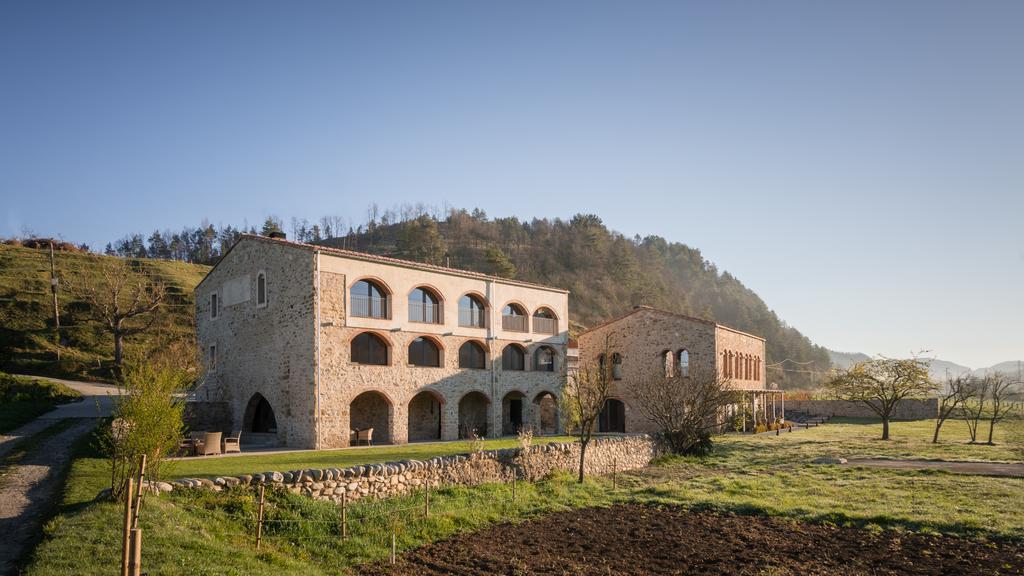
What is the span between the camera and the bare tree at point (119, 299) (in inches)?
1602

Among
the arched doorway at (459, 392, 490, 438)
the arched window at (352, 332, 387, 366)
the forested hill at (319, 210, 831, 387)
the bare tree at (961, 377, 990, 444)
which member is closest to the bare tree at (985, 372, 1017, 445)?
the bare tree at (961, 377, 990, 444)

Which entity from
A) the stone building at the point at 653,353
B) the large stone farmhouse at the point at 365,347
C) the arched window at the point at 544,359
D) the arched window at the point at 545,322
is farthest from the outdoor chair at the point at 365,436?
the stone building at the point at 653,353

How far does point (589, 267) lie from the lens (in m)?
90.5

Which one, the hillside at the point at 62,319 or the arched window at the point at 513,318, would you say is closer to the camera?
the arched window at the point at 513,318

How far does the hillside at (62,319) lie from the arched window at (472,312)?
18.2 metres

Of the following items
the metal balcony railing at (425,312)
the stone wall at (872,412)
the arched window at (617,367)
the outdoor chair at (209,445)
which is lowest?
the stone wall at (872,412)

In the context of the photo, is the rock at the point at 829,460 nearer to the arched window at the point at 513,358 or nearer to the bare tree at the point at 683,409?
the bare tree at the point at 683,409

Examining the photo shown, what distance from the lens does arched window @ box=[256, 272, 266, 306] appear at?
26.3 meters

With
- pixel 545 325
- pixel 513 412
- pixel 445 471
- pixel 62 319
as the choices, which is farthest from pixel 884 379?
pixel 62 319

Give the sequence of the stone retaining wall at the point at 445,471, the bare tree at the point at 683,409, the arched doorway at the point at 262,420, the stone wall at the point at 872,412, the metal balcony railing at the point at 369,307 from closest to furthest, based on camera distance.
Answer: the stone retaining wall at the point at 445,471, the metal balcony railing at the point at 369,307, the bare tree at the point at 683,409, the arched doorway at the point at 262,420, the stone wall at the point at 872,412

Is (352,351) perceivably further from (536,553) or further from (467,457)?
(536,553)

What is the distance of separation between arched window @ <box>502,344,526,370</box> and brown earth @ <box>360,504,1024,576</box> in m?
17.5

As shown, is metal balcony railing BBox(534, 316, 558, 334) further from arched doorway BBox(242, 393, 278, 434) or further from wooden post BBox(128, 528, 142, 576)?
wooden post BBox(128, 528, 142, 576)

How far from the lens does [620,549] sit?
1190 centimetres
